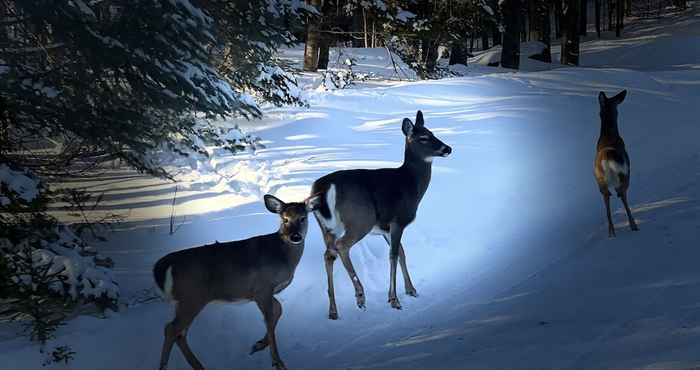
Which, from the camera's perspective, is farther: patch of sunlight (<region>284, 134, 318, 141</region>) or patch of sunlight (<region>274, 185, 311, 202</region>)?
patch of sunlight (<region>284, 134, 318, 141</region>)

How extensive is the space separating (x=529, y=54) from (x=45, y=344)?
3308 centimetres

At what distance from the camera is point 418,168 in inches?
332

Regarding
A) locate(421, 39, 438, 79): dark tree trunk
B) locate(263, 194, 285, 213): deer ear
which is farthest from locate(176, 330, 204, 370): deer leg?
locate(421, 39, 438, 79): dark tree trunk

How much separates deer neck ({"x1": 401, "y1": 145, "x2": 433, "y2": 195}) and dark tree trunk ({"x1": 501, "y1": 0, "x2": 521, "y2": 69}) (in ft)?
71.9

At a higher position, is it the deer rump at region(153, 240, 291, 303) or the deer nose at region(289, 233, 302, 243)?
the deer nose at region(289, 233, 302, 243)

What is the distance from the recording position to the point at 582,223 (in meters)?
9.66

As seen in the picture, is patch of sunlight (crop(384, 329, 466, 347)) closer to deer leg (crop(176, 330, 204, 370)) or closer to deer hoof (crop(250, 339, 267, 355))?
deer hoof (crop(250, 339, 267, 355))

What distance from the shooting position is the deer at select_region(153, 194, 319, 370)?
5703 millimetres

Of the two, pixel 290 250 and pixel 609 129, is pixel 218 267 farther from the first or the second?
pixel 609 129

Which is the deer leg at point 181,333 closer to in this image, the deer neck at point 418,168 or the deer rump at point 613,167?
the deer neck at point 418,168

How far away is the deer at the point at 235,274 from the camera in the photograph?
18.7 feet

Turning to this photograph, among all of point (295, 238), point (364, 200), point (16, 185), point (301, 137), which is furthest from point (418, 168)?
point (301, 137)

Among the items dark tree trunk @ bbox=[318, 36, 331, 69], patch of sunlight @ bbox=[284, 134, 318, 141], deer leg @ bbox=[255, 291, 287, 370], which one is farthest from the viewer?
dark tree trunk @ bbox=[318, 36, 331, 69]

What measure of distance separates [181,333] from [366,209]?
255cm
